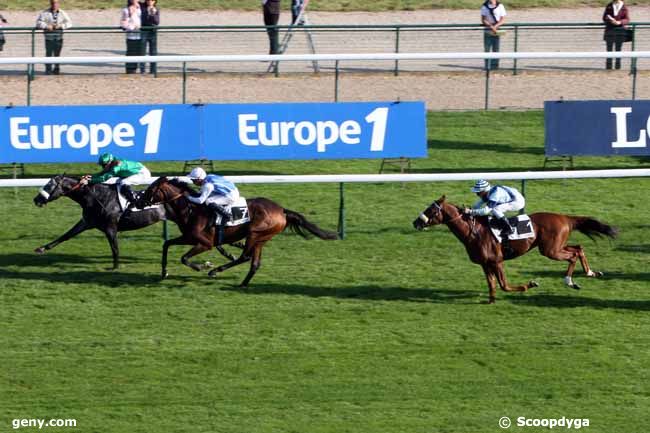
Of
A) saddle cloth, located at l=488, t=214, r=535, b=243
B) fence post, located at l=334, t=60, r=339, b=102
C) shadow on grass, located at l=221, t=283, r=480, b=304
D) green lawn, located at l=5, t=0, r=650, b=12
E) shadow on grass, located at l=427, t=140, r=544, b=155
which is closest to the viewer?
saddle cloth, located at l=488, t=214, r=535, b=243

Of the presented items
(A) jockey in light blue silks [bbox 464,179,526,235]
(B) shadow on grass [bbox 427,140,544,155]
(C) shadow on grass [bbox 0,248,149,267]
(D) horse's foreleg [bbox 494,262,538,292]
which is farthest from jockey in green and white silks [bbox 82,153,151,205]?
(B) shadow on grass [bbox 427,140,544,155]

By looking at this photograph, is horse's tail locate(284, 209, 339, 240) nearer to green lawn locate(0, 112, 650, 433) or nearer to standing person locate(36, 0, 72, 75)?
green lawn locate(0, 112, 650, 433)

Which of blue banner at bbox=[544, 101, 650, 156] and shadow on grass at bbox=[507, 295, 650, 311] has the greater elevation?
blue banner at bbox=[544, 101, 650, 156]

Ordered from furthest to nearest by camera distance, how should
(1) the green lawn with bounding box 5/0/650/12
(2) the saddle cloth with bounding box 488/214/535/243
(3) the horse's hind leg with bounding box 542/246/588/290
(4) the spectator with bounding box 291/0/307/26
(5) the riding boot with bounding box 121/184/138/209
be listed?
(1) the green lawn with bounding box 5/0/650/12, (4) the spectator with bounding box 291/0/307/26, (5) the riding boot with bounding box 121/184/138/209, (3) the horse's hind leg with bounding box 542/246/588/290, (2) the saddle cloth with bounding box 488/214/535/243

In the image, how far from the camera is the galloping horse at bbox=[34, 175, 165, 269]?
1503 cm

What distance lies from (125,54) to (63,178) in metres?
8.68

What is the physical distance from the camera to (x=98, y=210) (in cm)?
1510

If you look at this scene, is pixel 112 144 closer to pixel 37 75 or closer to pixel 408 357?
pixel 37 75

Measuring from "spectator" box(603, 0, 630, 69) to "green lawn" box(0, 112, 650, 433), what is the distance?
663cm

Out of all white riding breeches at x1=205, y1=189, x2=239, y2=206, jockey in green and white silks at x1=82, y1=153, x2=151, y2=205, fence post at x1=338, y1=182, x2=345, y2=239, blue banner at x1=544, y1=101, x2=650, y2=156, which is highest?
blue banner at x1=544, y1=101, x2=650, y2=156

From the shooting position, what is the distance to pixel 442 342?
12.8m

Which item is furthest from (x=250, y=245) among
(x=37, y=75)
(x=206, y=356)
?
(x=37, y=75)

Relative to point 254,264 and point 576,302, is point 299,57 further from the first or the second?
point 576,302

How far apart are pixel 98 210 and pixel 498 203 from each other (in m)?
4.42
